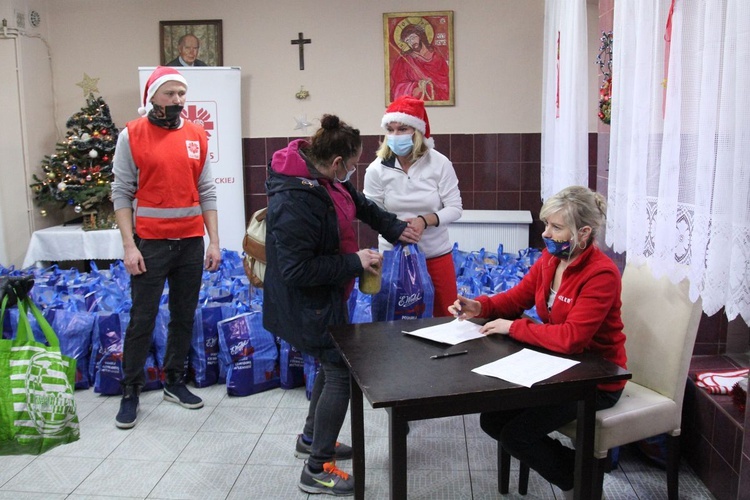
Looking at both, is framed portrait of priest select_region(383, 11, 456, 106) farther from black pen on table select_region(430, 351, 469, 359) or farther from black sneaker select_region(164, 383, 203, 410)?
black pen on table select_region(430, 351, 469, 359)

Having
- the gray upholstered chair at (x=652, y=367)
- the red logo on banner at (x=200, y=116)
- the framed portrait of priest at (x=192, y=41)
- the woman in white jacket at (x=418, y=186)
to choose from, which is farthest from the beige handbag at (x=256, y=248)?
the framed portrait of priest at (x=192, y=41)

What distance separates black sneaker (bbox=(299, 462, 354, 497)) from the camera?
2451 millimetres

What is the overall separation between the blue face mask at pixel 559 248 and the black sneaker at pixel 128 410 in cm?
205

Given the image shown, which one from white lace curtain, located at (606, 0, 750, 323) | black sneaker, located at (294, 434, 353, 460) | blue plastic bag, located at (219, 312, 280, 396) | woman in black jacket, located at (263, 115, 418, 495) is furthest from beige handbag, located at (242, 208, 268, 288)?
white lace curtain, located at (606, 0, 750, 323)

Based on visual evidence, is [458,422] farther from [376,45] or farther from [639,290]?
[376,45]

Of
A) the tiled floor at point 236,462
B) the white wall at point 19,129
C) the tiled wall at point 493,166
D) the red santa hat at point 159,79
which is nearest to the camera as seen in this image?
A: the tiled floor at point 236,462

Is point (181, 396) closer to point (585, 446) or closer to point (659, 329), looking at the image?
point (585, 446)

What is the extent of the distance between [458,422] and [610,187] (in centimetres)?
122

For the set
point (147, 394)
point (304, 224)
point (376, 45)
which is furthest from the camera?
point (376, 45)

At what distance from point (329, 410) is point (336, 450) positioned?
1.30ft

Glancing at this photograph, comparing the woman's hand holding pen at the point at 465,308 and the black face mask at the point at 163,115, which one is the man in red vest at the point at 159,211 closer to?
the black face mask at the point at 163,115

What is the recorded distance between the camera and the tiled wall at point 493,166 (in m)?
6.07

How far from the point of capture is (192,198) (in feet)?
10.2

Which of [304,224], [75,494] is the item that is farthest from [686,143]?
[75,494]
